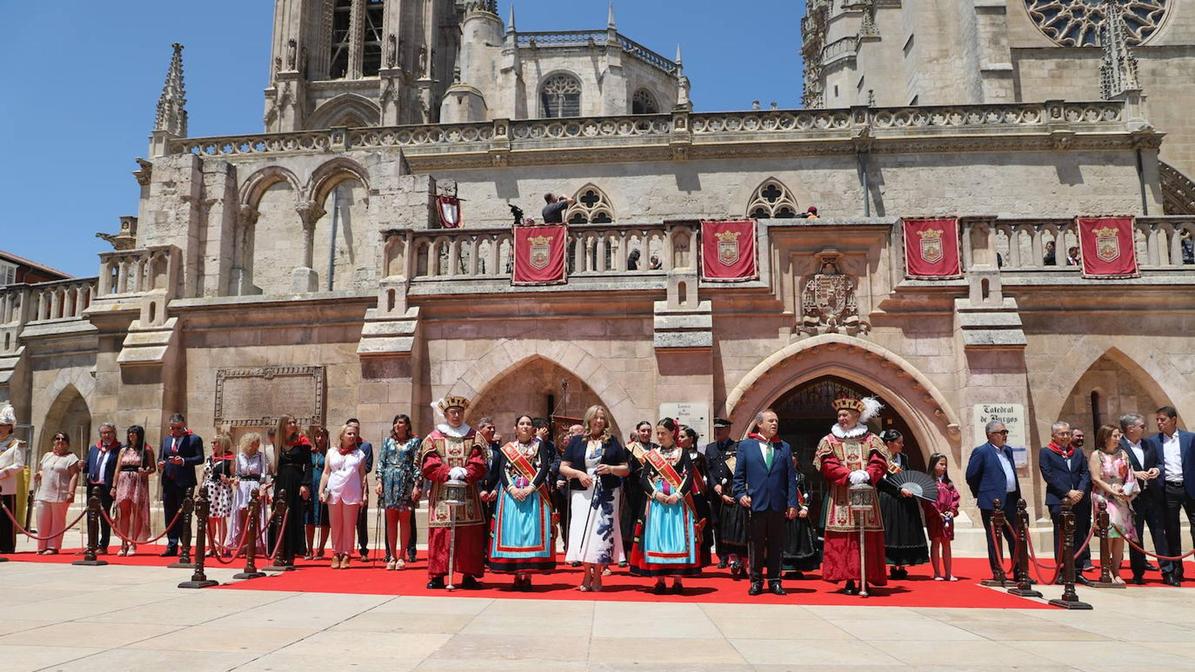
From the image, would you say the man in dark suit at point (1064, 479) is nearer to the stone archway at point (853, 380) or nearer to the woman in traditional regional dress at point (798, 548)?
the woman in traditional regional dress at point (798, 548)

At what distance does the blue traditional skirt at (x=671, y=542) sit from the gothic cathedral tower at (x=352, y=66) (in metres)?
40.7

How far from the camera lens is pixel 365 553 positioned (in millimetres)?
12125

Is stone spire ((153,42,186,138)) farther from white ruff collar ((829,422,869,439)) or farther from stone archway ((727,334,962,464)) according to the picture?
white ruff collar ((829,422,869,439))

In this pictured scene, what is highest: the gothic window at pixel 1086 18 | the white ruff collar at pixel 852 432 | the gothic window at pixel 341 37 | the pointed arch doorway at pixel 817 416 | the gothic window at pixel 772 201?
the gothic window at pixel 341 37

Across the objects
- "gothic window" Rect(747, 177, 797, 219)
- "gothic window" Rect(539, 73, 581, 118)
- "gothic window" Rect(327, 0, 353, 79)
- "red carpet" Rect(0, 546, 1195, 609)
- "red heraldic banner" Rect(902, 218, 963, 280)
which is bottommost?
"red carpet" Rect(0, 546, 1195, 609)

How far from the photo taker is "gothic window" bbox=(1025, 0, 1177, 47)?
30594 mm

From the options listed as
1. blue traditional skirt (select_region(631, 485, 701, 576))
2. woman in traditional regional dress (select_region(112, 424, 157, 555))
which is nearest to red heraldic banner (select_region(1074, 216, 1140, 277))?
blue traditional skirt (select_region(631, 485, 701, 576))

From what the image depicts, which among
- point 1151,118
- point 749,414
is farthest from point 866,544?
point 1151,118

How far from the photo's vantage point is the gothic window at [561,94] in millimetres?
46875

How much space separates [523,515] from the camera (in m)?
9.15

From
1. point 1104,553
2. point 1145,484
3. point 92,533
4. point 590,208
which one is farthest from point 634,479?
point 590,208

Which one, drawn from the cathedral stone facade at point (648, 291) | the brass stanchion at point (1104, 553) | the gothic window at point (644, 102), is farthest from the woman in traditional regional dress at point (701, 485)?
the gothic window at point (644, 102)

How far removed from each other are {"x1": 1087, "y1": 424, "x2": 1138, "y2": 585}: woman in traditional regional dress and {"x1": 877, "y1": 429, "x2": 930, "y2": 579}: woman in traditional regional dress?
83.6 inches

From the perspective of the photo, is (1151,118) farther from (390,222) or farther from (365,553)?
(365,553)
